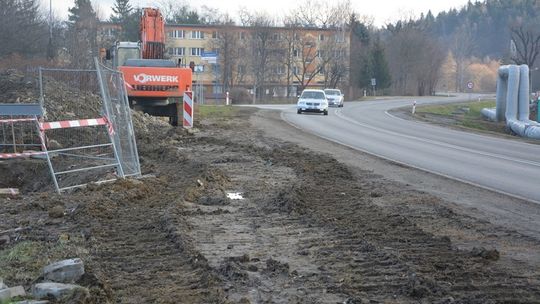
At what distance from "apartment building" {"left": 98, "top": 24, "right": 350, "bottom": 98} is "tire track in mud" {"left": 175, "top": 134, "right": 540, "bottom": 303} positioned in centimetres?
7986

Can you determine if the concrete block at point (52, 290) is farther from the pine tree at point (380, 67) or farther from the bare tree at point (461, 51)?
the bare tree at point (461, 51)

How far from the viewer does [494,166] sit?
16.4m

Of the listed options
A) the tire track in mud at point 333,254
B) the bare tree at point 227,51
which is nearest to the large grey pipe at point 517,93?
the tire track in mud at point 333,254

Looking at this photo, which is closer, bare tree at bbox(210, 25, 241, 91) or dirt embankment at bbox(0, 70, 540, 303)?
dirt embankment at bbox(0, 70, 540, 303)

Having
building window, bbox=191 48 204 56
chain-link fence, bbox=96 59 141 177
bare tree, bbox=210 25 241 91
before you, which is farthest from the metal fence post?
building window, bbox=191 48 204 56

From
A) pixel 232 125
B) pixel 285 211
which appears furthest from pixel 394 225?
pixel 232 125

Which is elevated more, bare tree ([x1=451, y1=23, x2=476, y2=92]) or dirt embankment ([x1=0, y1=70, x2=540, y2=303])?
bare tree ([x1=451, y1=23, x2=476, y2=92])

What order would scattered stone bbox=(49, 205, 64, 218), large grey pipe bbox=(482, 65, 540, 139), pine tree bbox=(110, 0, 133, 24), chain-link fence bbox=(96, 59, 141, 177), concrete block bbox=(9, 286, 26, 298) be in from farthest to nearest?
1. pine tree bbox=(110, 0, 133, 24)
2. large grey pipe bbox=(482, 65, 540, 139)
3. chain-link fence bbox=(96, 59, 141, 177)
4. scattered stone bbox=(49, 205, 64, 218)
5. concrete block bbox=(9, 286, 26, 298)

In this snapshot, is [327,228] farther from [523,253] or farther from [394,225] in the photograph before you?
[523,253]

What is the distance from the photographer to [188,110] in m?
23.5

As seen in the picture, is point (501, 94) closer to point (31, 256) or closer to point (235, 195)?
point (235, 195)

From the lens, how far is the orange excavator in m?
23.2

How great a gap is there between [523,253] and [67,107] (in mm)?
15020

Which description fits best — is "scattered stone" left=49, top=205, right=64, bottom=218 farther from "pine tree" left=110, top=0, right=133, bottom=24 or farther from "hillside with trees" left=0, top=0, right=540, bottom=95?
"pine tree" left=110, top=0, right=133, bottom=24
